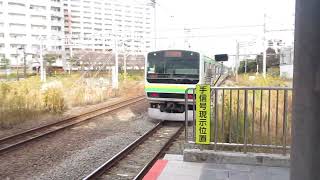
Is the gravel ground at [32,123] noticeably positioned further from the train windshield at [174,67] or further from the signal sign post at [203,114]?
the signal sign post at [203,114]

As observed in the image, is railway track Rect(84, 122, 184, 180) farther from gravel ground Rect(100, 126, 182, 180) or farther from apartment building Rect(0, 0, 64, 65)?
apartment building Rect(0, 0, 64, 65)

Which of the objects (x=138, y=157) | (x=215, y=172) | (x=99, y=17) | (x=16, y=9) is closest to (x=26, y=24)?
(x=16, y=9)

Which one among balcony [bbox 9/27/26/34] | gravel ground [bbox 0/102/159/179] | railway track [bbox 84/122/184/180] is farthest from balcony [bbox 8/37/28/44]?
railway track [bbox 84/122/184/180]

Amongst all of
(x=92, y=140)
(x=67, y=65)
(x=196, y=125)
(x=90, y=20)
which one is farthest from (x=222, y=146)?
(x=90, y=20)

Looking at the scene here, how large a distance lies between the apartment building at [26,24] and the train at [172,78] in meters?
48.3

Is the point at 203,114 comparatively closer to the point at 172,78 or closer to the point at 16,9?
the point at 172,78

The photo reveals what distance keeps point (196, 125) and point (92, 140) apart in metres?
4.23

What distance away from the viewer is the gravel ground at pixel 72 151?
6.34 meters

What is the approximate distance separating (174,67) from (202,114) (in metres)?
6.00

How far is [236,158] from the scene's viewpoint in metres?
5.30

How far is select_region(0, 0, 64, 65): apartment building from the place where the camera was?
6166 centimetres

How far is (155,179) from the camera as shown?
15.7 feet

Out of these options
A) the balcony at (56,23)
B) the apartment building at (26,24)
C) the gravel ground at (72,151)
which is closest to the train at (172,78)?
the gravel ground at (72,151)

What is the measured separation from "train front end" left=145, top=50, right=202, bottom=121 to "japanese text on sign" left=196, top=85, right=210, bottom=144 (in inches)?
216
